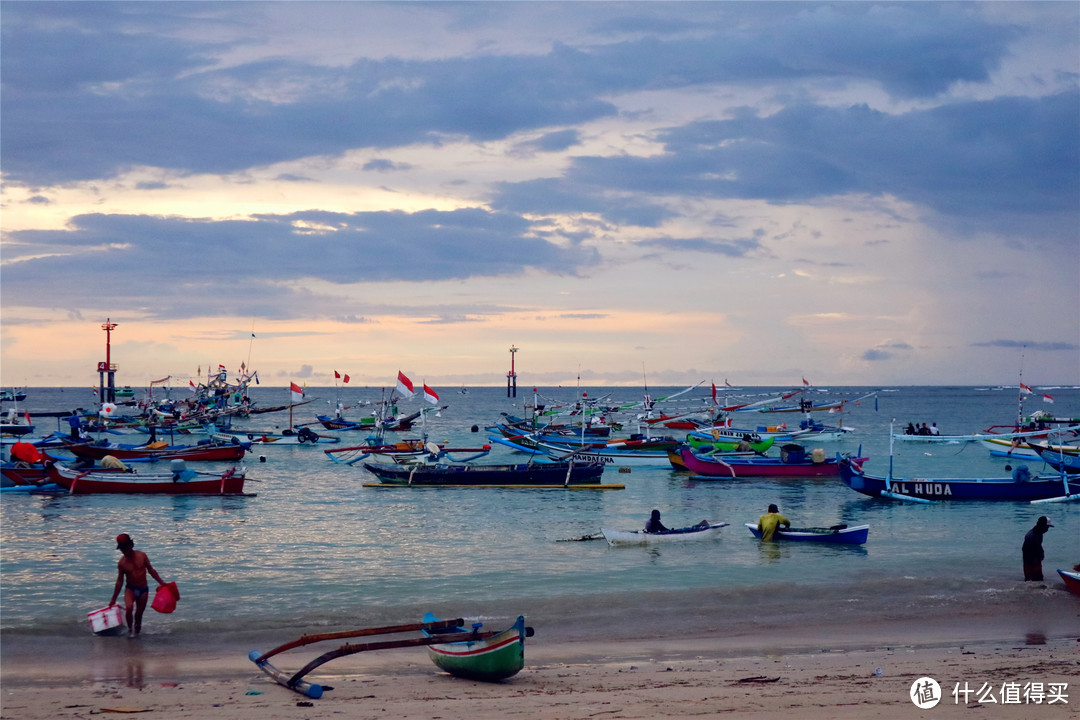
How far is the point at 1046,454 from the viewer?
46.9 m

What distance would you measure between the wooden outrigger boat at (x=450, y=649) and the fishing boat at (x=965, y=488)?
96.9ft

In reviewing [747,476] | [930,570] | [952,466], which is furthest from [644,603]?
[952,466]

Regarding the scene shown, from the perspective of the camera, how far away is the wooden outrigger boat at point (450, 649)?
13398mm

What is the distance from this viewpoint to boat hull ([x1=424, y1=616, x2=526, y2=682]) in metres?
13.4

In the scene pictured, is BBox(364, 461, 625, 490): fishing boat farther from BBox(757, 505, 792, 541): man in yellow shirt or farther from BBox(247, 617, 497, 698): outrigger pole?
BBox(247, 617, 497, 698): outrigger pole

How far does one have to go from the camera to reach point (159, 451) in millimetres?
56625

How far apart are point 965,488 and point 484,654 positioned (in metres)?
31.9

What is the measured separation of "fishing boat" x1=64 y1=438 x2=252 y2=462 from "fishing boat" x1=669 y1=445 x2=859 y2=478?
100 feet

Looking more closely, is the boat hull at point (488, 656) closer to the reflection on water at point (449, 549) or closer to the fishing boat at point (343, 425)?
the reflection on water at point (449, 549)

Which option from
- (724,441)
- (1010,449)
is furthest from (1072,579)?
(1010,449)

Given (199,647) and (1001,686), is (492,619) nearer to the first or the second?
(199,647)

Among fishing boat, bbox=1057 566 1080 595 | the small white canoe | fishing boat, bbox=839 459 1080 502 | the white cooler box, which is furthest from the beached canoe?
the white cooler box

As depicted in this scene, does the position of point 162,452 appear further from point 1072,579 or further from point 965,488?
point 1072,579

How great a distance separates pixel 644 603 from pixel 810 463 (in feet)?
100
